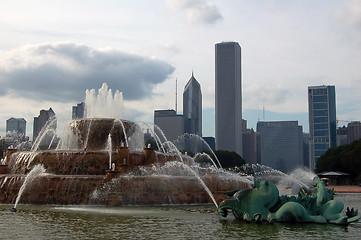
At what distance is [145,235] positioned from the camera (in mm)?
13125

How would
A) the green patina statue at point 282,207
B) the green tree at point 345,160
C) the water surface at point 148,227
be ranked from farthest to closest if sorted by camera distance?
the green tree at point 345,160, the green patina statue at point 282,207, the water surface at point 148,227

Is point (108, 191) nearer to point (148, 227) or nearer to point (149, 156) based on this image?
point (149, 156)

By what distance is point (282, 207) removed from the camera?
1647cm

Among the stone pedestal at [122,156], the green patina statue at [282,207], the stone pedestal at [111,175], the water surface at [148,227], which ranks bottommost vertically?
the water surface at [148,227]

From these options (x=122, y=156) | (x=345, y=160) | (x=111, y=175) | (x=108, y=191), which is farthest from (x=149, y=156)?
(x=345, y=160)

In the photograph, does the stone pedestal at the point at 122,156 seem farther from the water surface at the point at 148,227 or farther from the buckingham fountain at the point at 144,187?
the water surface at the point at 148,227

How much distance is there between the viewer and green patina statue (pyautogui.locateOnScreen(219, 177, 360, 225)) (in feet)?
53.4

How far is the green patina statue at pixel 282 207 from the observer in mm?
16281

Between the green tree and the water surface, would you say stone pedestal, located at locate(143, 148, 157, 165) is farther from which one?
the green tree

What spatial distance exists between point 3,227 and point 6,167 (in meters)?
15.1

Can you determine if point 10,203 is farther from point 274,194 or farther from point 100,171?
point 274,194

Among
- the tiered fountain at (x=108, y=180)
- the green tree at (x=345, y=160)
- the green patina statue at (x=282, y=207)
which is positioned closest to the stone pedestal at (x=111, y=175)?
the tiered fountain at (x=108, y=180)

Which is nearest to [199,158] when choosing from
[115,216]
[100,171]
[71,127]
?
[71,127]

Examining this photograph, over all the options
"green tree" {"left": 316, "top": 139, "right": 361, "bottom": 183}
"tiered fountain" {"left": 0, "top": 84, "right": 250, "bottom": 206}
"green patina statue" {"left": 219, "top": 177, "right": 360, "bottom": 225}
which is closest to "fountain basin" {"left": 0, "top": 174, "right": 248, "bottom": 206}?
"tiered fountain" {"left": 0, "top": 84, "right": 250, "bottom": 206}
